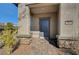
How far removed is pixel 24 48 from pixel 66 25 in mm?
1727

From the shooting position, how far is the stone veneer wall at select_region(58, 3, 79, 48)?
5684 mm

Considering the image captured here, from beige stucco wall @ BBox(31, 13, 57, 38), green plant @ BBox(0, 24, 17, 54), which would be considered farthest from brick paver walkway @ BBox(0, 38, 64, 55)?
beige stucco wall @ BBox(31, 13, 57, 38)

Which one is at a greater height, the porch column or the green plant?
the porch column

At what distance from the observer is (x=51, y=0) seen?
441 centimetres

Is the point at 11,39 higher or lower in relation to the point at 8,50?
higher

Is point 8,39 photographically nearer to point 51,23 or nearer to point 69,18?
point 69,18

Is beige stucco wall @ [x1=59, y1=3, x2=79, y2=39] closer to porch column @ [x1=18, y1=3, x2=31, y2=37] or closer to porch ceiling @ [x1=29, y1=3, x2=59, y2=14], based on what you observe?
porch ceiling @ [x1=29, y1=3, x2=59, y2=14]

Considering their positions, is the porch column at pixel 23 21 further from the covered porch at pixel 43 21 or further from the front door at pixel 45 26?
the front door at pixel 45 26

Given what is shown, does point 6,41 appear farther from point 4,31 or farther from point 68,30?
point 68,30

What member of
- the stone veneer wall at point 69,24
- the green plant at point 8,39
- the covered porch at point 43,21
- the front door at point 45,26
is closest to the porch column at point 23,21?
the covered porch at point 43,21

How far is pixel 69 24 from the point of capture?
572cm

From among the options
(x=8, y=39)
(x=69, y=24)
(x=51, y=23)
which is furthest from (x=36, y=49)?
(x=51, y=23)
